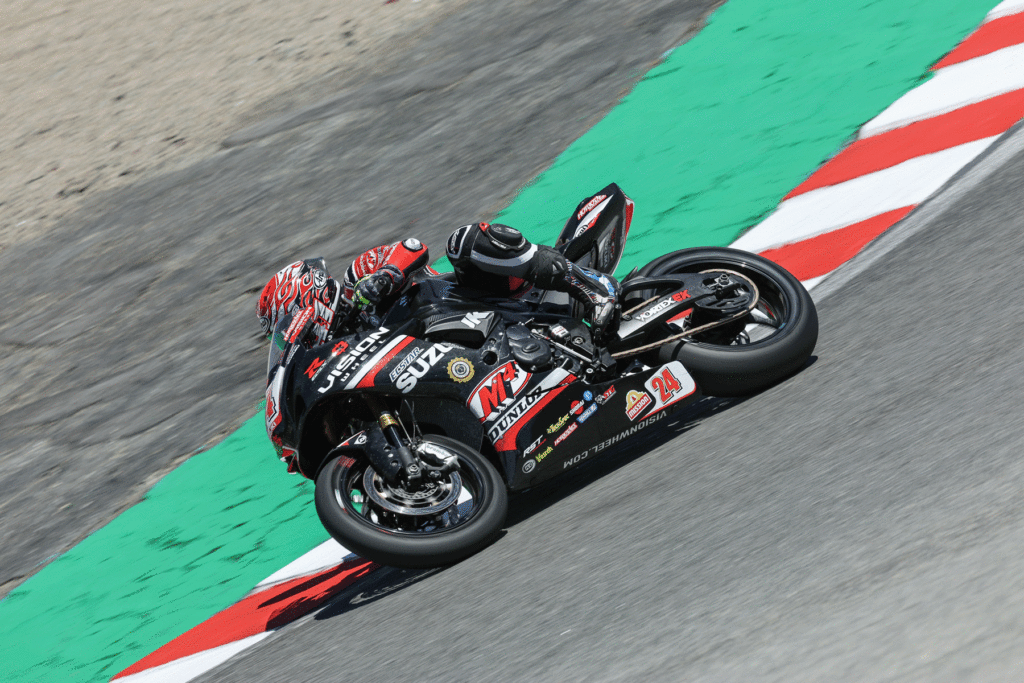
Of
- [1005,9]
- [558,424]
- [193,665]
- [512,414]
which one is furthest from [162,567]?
[1005,9]

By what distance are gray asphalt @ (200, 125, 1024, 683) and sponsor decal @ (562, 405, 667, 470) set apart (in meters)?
0.12

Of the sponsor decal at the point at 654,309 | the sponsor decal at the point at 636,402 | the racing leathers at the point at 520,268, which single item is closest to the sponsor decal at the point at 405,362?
the racing leathers at the point at 520,268

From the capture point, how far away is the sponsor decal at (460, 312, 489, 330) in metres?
4.80

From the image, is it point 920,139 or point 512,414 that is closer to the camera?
point 512,414

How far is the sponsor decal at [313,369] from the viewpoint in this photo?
14.7 ft

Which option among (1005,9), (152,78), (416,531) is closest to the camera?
(416,531)

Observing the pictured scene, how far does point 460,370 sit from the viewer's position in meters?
4.68

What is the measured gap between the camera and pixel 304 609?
4.70 meters

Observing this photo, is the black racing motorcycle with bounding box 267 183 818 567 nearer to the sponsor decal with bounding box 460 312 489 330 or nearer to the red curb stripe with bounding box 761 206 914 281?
the sponsor decal with bounding box 460 312 489 330

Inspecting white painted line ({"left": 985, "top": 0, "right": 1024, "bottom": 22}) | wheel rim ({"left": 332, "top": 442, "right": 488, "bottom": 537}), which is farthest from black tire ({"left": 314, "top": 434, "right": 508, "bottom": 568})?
white painted line ({"left": 985, "top": 0, "right": 1024, "bottom": 22})

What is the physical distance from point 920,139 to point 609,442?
3.20 metres

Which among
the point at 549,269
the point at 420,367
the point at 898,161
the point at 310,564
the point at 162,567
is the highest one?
the point at 549,269

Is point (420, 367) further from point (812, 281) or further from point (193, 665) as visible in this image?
point (812, 281)

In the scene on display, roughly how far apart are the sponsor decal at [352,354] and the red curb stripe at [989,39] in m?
4.85
